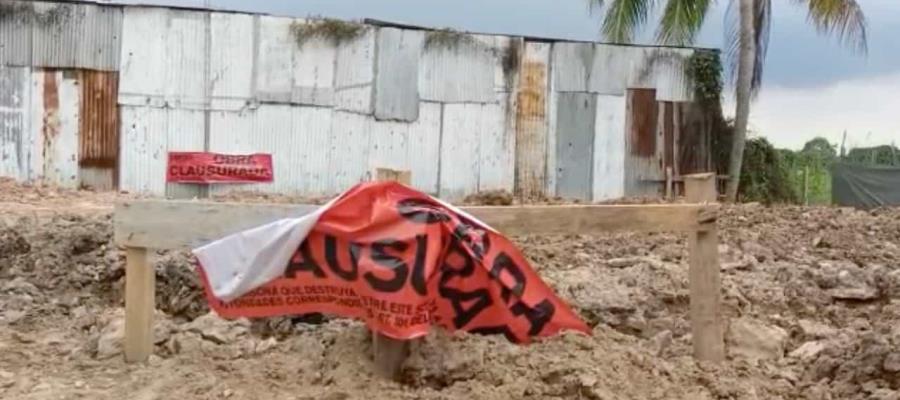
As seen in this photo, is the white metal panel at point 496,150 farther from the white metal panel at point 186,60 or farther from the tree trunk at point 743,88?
the white metal panel at point 186,60

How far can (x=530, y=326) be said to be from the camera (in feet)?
15.0

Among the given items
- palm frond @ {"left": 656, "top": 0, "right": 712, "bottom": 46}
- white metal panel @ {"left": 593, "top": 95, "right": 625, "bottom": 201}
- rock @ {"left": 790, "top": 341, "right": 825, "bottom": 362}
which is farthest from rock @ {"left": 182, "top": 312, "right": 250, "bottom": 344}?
palm frond @ {"left": 656, "top": 0, "right": 712, "bottom": 46}

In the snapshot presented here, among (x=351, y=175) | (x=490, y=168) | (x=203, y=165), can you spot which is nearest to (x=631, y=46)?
(x=490, y=168)

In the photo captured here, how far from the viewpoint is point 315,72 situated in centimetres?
1969

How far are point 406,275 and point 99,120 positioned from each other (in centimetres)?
1536

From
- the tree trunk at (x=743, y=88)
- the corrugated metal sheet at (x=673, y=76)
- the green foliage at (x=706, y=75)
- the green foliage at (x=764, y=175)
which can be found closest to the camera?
the tree trunk at (x=743, y=88)

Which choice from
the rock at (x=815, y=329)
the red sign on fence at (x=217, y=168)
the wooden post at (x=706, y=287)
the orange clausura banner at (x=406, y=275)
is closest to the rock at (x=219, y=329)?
the orange clausura banner at (x=406, y=275)

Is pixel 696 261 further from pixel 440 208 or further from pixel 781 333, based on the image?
pixel 440 208

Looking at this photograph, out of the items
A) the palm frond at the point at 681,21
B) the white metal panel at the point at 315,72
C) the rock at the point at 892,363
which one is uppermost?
the palm frond at the point at 681,21

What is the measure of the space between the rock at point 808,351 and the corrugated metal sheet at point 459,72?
49.8ft

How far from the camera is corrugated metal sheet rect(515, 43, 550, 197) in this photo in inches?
830

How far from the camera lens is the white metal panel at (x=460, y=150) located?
67.5 feet

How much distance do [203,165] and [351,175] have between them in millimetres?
2726

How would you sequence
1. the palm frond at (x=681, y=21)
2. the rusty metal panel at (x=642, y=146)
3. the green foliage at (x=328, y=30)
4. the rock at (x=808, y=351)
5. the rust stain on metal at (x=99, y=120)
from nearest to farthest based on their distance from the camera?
the rock at (x=808, y=351) → the rust stain on metal at (x=99, y=120) → the green foliage at (x=328, y=30) → the rusty metal panel at (x=642, y=146) → the palm frond at (x=681, y=21)
